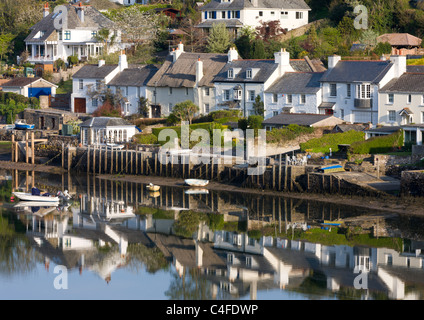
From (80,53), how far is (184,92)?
2441 cm

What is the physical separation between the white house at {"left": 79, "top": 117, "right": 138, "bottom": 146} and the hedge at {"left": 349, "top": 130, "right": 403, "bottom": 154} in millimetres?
18102

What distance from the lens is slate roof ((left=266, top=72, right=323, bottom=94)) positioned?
63.3 m

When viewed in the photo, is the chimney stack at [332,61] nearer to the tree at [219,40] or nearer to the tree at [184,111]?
the tree at [184,111]

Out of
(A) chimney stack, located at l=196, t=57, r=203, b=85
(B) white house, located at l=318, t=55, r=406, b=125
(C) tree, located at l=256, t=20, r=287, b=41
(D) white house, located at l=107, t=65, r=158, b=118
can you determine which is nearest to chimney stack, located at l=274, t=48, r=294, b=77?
(B) white house, located at l=318, t=55, r=406, b=125

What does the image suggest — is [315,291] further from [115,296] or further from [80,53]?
[80,53]

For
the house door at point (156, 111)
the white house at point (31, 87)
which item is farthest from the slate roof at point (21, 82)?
the house door at point (156, 111)

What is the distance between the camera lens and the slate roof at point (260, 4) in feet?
278

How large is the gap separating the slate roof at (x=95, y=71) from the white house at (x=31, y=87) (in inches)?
193

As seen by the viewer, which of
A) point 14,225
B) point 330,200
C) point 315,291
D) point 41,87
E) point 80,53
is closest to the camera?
point 315,291

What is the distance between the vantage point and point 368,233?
41938 millimetres

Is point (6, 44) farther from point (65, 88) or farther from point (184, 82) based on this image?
point (184, 82)

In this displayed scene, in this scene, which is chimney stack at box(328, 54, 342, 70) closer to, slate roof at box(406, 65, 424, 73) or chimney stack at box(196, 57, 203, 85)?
slate roof at box(406, 65, 424, 73)

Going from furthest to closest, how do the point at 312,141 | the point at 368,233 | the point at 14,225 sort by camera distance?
1. the point at 312,141
2. the point at 14,225
3. the point at 368,233

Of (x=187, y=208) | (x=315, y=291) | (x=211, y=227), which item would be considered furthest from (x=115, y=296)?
(x=187, y=208)
